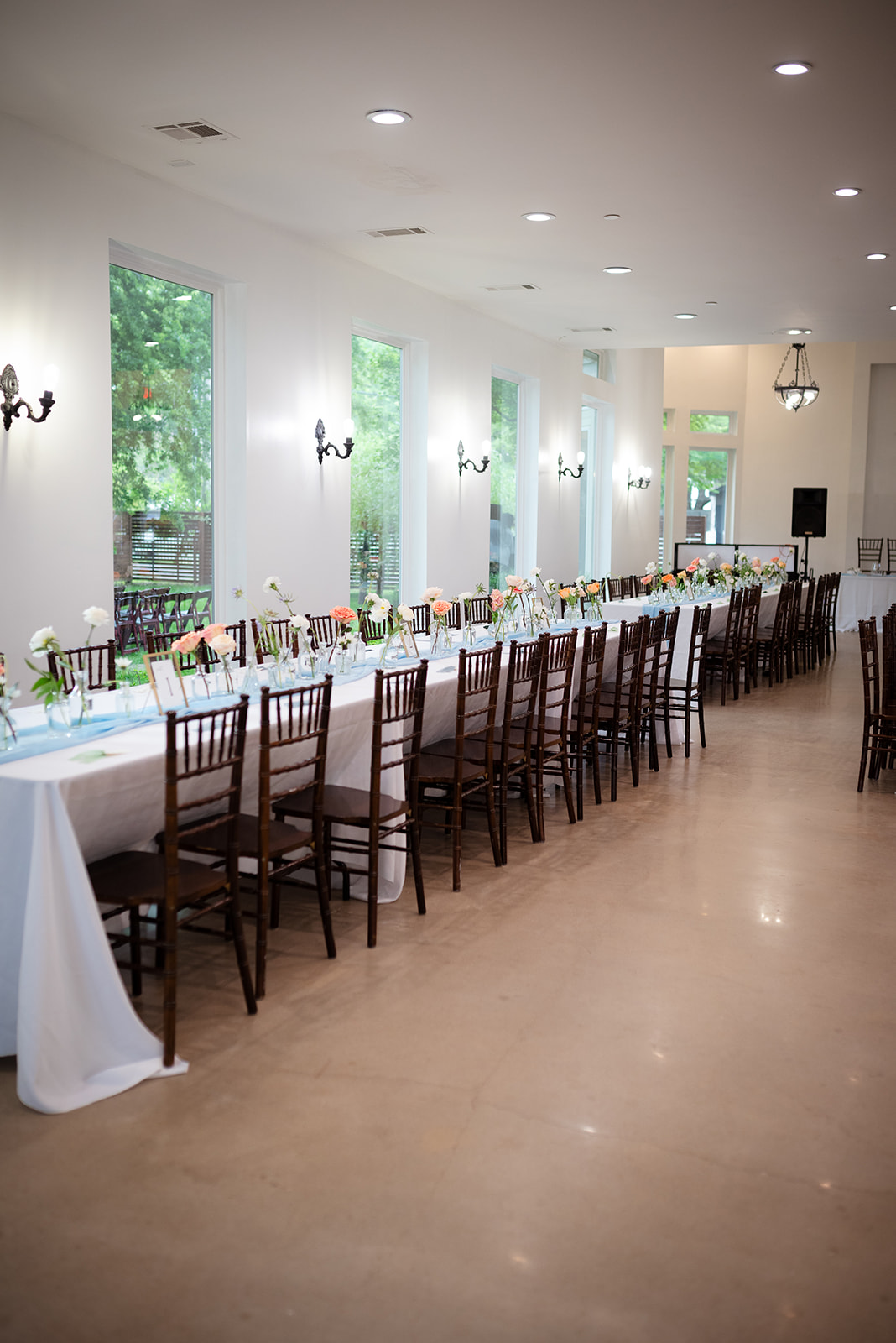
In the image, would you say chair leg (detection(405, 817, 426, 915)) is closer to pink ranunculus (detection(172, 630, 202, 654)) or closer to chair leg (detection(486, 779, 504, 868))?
chair leg (detection(486, 779, 504, 868))

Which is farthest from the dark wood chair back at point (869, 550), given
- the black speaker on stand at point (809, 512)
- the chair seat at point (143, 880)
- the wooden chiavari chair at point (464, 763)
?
the chair seat at point (143, 880)

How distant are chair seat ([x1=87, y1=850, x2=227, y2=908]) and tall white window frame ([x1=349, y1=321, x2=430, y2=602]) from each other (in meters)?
7.42

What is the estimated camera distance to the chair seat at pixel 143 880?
119 inches

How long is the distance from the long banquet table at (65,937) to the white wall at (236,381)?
10.0 feet

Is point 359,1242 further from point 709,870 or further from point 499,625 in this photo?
point 499,625

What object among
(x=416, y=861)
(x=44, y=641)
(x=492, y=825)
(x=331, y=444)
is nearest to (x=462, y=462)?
(x=331, y=444)

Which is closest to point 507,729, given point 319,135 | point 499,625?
point 499,625

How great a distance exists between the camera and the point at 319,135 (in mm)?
5805

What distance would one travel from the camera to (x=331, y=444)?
28.8 ft

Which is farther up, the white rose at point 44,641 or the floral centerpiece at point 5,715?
the white rose at point 44,641

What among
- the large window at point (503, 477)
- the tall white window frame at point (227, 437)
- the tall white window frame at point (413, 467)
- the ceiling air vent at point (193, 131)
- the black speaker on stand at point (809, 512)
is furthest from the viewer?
the black speaker on stand at point (809, 512)

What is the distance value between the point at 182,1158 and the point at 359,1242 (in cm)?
53

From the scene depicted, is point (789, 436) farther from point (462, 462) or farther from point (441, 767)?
point (441, 767)

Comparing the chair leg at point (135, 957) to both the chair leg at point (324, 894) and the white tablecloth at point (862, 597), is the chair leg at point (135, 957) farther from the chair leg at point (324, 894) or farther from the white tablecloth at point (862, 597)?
the white tablecloth at point (862, 597)
